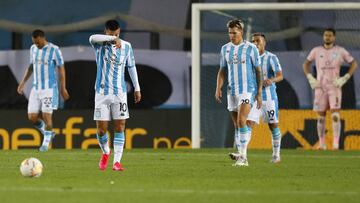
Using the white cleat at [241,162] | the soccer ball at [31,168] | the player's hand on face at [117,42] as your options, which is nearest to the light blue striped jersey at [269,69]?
the white cleat at [241,162]

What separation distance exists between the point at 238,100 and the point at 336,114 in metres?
5.33

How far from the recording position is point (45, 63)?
17.0 m

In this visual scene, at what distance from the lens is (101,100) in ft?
40.1

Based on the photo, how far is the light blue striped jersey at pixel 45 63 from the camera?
17.0 metres

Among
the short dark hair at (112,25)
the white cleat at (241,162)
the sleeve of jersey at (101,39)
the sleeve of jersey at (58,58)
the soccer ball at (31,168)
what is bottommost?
the white cleat at (241,162)

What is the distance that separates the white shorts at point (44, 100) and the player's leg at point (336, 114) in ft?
14.9

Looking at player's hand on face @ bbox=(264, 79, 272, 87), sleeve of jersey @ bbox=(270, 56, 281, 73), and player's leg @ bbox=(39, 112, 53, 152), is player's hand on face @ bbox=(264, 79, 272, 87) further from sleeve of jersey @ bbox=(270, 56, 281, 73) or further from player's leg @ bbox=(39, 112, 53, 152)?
player's leg @ bbox=(39, 112, 53, 152)

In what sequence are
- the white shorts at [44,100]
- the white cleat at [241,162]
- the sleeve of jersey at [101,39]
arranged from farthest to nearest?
the white shorts at [44,100], the white cleat at [241,162], the sleeve of jersey at [101,39]

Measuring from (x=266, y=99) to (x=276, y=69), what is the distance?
40 cm

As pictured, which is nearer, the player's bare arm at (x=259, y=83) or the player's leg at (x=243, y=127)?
the player's leg at (x=243, y=127)

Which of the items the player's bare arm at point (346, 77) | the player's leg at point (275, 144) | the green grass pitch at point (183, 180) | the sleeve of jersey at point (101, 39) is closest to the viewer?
the green grass pitch at point (183, 180)

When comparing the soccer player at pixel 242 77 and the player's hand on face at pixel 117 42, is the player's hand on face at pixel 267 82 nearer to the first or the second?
the soccer player at pixel 242 77

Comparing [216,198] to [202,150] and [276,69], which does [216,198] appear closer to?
[276,69]

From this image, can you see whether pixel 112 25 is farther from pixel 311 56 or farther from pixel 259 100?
pixel 311 56
